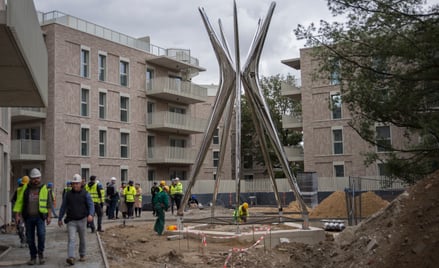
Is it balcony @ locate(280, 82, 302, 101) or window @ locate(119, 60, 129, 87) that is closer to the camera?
window @ locate(119, 60, 129, 87)

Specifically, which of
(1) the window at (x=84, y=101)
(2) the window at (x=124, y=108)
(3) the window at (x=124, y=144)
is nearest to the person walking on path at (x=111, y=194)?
(1) the window at (x=84, y=101)

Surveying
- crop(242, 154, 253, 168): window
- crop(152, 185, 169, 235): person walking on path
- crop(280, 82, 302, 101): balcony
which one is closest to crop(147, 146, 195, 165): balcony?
crop(280, 82, 302, 101): balcony

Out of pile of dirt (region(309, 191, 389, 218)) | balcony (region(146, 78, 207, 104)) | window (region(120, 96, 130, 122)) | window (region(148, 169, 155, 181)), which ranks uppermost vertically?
balcony (region(146, 78, 207, 104))

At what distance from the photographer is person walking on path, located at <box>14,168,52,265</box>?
33.7 ft

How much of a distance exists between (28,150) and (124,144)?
8047 mm

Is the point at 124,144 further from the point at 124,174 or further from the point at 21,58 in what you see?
the point at 21,58

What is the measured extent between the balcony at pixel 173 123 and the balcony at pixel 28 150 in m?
9.85

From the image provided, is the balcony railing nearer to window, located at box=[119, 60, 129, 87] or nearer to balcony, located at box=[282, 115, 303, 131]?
window, located at box=[119, 60, 129, 87]

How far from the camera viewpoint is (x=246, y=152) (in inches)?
2340

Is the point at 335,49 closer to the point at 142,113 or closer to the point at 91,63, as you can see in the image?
the point at 91,63

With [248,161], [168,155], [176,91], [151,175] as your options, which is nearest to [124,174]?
[151,175]

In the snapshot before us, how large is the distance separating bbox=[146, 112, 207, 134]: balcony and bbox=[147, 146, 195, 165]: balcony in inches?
61.8

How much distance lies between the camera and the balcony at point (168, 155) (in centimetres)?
4181

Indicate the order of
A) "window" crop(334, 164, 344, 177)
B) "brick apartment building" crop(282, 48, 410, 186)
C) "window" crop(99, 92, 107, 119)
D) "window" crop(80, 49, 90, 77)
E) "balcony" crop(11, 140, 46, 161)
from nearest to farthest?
"balcony" crop(11, 140, 46, 161)
"window" crop(80, 49, 90, 77)
"window" crop(99, 92, 107, 119)
"brick apartment building" crop(282, 48, 410, 186)
"window" crop(334, 164, 344, 177)
